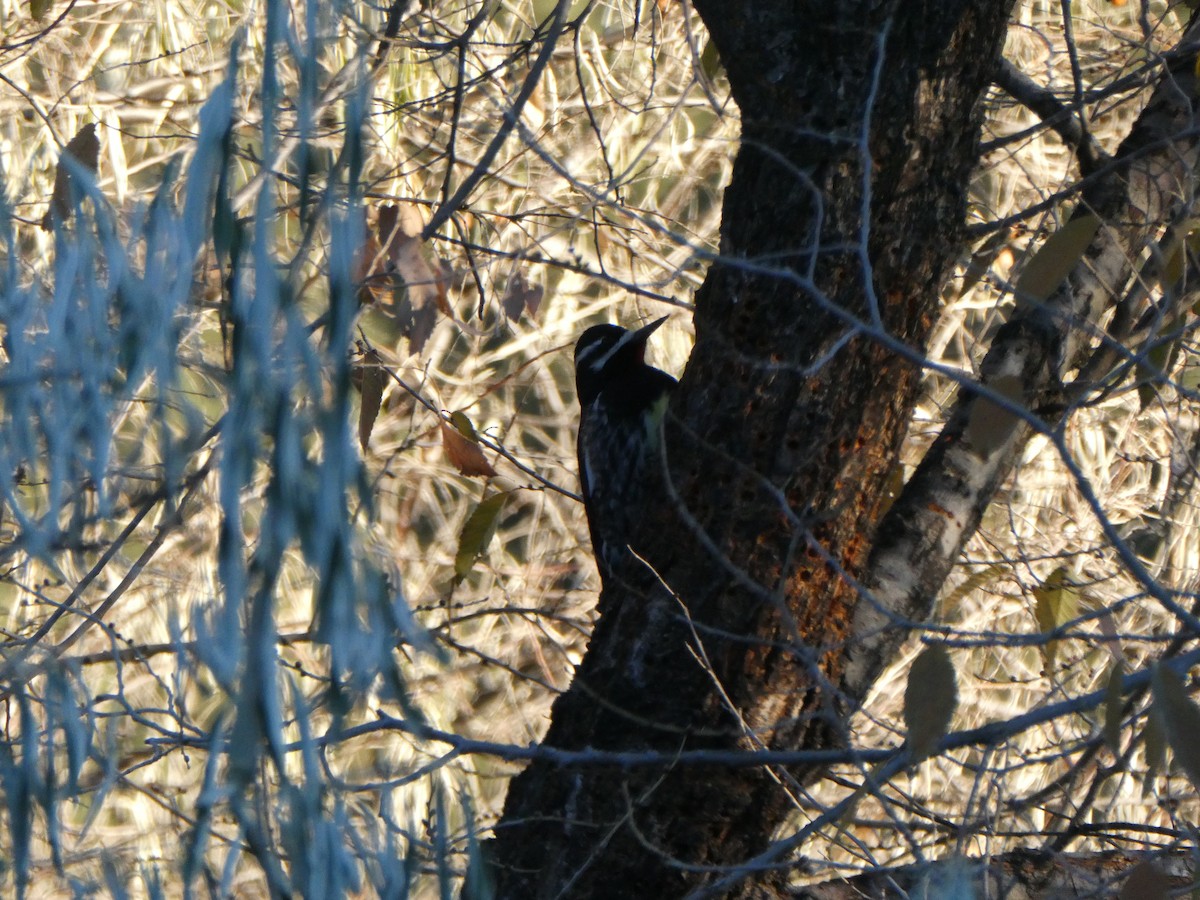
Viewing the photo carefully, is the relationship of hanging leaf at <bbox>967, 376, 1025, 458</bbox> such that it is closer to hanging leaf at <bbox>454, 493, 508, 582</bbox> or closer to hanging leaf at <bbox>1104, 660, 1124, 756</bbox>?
hanging leaf at <bbox>1104, 660, 1124, 756</bbox>

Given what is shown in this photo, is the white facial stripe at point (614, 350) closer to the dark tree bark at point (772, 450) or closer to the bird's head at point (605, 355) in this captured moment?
the bird's head at point (605, 355)

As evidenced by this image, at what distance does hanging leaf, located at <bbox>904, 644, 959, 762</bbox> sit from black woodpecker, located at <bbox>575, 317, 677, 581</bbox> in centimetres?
226

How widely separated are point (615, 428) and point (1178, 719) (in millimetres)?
2738

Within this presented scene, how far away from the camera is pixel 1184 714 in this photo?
4.98 feet

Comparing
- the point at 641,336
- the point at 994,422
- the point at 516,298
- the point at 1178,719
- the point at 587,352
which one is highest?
the point at 587,352

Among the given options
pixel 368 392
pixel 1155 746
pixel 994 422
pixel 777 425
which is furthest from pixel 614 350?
pixel 1155 746

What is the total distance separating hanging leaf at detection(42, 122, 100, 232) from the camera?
1.49m

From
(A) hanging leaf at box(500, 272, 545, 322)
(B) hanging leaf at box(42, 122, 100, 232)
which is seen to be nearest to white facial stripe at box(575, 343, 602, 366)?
(A) hanging leaf at box(500, 272, 545, 322)

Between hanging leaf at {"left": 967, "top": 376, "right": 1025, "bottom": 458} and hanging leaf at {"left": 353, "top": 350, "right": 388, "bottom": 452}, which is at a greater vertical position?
hanging leaf at {"left": 353, "top": 350, "right": 388, "bottom": 452}

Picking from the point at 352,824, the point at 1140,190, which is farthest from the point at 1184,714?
the point at 1140,190

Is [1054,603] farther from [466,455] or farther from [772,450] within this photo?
[466,455]

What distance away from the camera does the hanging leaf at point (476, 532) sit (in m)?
3.04

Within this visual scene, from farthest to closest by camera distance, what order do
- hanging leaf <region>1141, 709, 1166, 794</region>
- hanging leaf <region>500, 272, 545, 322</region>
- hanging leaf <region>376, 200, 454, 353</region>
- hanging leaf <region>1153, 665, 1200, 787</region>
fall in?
hanging leaf <region>500, 272, 545, 322</region> → hanging leaf <region>376, 200, 454, 353</region> → hanging leaf <region>1141, 709, 1166, 794</region> → hanging leaf <region>1153, 665, 1200, 787</region>

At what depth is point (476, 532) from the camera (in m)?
3.04
